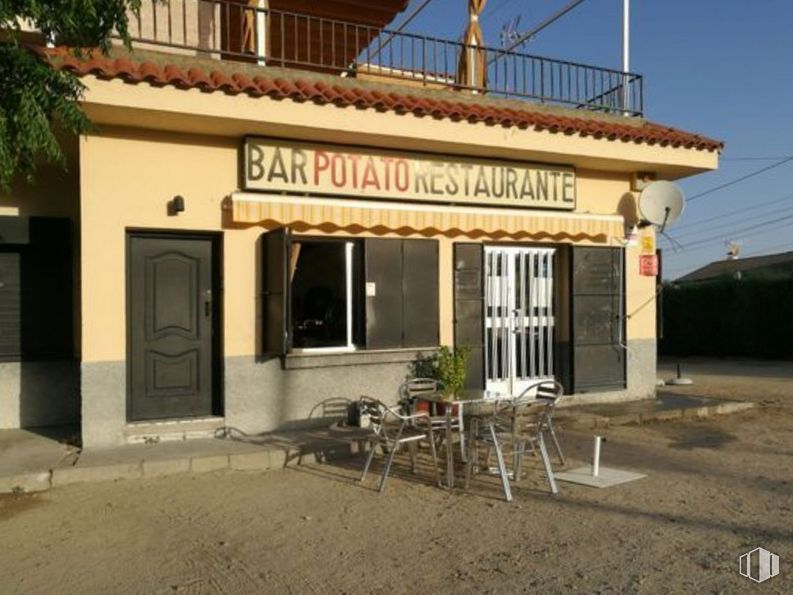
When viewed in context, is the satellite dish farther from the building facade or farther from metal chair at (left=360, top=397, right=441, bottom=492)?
metal chair at (left=360, top=397, right=441, bottom=492)

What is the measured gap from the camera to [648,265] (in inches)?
429

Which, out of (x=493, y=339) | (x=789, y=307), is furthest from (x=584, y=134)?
(x=789, y=307)

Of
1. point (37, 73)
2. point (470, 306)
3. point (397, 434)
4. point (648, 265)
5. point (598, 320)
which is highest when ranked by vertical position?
point (37, 73)

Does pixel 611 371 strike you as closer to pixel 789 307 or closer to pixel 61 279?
pixel 61 279

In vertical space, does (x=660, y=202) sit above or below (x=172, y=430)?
above

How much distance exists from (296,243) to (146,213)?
181cm

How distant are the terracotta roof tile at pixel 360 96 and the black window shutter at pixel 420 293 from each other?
172 centimetres

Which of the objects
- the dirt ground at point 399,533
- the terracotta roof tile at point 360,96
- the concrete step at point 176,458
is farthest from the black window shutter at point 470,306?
the dirt ground at point 399,533

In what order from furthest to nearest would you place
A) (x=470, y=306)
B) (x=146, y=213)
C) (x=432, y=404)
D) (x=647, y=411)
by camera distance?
(x=647, y=411)
(x=470, y=306)
(x=146, y=213)
(x=432, y=404)

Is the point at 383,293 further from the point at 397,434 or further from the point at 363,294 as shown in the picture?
the point at 397,434

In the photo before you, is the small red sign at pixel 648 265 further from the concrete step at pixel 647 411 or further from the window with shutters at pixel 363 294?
the window with shutters at pixel 363 294

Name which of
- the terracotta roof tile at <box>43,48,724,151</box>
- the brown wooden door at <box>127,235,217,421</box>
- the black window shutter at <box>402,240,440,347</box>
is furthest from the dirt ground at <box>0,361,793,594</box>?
the terracotta roof tile at <box>43,48,724,151</box>

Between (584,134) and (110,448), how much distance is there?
6881 mm

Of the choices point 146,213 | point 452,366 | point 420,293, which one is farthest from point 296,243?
point 452,366
